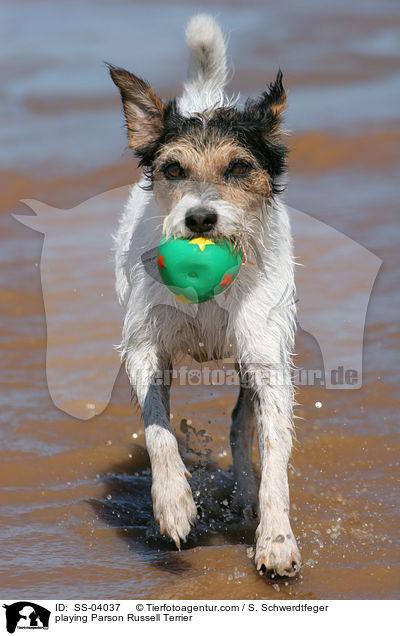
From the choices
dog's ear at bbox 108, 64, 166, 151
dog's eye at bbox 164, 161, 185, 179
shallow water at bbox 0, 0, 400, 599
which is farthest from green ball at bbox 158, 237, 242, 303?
shallow water at bbox 0, 0, 400, 599

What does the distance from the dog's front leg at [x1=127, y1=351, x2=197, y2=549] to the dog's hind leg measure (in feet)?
2.53

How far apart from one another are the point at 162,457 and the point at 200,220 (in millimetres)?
1250

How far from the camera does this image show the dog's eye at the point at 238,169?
16.5ft

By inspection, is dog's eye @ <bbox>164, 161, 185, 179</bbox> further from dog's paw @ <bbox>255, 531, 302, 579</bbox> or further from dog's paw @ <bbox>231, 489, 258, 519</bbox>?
dog's paw @ <bbox>231, 489, 258, 519</bbox>

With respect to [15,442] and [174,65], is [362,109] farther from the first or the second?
[15,442]

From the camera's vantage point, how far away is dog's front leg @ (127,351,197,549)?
4879 millimetres

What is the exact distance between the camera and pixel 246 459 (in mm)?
6160

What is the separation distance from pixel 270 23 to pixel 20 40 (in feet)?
16.3

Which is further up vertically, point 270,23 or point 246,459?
point 270,23

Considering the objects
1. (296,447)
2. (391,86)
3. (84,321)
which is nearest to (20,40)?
(391,86)

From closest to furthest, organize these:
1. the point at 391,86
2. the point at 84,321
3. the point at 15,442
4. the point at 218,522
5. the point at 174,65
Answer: the point at 218,522, the point at 15,442, the point at 84,321, the point at 391,86, the point at 174,65

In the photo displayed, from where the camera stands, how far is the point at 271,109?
17.3ft
